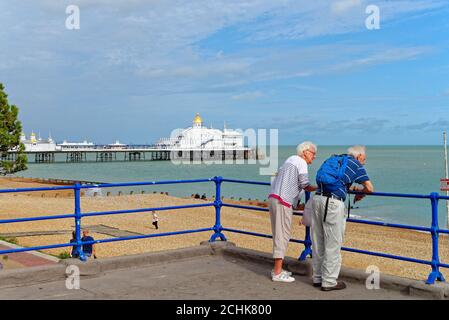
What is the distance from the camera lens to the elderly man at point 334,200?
229 inches

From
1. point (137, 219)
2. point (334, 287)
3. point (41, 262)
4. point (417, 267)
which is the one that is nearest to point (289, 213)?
point (334, 287)

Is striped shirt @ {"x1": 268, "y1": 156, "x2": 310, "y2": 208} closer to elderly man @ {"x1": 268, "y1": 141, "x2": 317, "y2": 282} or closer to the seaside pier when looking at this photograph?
elderly man @ {"x1": 268, "y1": 141, "x2": 317, "y2": 282}

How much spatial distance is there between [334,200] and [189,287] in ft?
6.39

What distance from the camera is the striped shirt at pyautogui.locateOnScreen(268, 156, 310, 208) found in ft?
20.4

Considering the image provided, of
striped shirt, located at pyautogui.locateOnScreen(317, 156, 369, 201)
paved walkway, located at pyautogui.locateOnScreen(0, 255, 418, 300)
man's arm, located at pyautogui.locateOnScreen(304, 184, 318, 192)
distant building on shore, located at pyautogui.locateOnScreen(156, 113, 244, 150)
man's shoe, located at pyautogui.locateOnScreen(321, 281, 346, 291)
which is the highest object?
distant building on shore, located at pyautogui.locateOnScreen(156, 113, 244, 150)

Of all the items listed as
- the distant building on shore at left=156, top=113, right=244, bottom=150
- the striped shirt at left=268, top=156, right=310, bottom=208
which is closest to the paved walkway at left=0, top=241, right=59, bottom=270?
the striped shirt at left=268, top=156, right=310, bottom=208

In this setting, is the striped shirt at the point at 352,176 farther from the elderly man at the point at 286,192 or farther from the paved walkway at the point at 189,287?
the paved walkway at the point at 189,287

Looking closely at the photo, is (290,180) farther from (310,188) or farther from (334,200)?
A: (334,200)

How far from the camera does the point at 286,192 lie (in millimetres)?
6254

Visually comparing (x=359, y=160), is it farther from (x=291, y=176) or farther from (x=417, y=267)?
(x=417, y=267)

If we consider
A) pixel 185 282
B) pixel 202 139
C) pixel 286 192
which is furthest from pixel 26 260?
pixel 202 139

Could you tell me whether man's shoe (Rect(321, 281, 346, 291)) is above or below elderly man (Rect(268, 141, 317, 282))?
below

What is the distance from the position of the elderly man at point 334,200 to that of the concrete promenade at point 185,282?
26cm

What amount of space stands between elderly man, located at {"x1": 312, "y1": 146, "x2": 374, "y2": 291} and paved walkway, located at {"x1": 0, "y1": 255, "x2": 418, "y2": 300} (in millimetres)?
257
